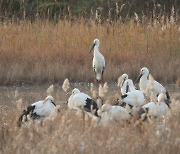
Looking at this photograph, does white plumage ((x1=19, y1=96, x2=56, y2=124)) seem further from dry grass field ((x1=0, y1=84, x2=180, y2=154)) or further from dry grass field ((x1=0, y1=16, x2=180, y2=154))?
dry grass field ((x1=0, y1=16, x2=180, y2=154))

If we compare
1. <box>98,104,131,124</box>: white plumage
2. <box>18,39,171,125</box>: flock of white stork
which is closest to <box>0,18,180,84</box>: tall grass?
<box>18,39,171,125</box>: flock of white stork

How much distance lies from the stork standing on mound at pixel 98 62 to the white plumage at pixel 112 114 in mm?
5511

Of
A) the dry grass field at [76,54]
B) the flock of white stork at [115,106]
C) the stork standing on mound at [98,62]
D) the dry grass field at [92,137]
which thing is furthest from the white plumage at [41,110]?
the stork standing on mound at [98,62]

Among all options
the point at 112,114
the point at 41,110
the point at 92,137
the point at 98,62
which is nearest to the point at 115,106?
the point at 112,114

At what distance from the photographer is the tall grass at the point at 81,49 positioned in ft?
39.1

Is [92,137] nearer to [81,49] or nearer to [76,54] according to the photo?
[76,54]

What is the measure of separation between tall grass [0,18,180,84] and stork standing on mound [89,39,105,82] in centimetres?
37

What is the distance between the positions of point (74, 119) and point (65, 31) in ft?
24.0

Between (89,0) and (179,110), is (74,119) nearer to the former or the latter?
(179,110)

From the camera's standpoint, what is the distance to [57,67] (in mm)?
11953

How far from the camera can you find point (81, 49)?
1261cm

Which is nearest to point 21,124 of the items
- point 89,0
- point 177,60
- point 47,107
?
point 47,107

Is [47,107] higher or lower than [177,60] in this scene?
higher

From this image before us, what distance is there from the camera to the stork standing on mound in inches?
454
